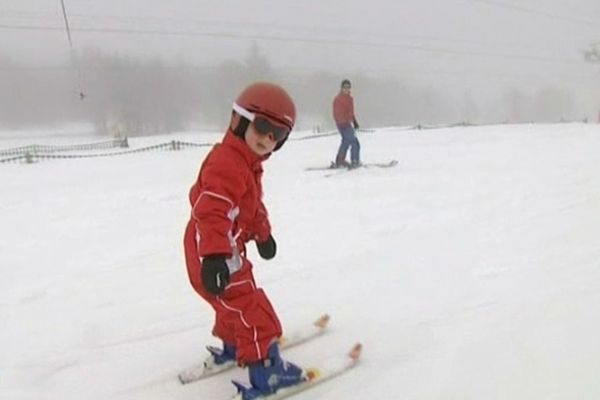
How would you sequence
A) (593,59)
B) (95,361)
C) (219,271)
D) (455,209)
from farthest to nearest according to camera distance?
(593,59) → (455,209) → (95,361) → (219,271)

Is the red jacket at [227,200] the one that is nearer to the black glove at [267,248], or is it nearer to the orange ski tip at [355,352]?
the black glove at [267,248]

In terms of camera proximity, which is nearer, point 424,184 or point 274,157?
point 424,184

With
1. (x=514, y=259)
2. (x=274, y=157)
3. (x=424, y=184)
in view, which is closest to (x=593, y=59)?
(x=274, y=157)

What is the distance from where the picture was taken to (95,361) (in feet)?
8.55

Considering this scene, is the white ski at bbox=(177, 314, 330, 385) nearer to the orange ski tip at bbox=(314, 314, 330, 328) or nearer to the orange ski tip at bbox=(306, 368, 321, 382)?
the orange ski tip at bbox=(314, 314, 330, 328)

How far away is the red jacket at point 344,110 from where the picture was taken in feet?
30.8

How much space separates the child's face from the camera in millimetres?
2096

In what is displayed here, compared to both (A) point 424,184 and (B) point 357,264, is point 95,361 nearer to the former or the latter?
(B) point 357,264

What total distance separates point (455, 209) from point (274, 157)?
22.4 feet

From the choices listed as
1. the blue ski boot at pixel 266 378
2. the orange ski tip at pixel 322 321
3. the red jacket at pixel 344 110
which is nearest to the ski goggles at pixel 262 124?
the blue ski boot at pixel 266 378

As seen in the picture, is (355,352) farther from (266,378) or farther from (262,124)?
(262,124)

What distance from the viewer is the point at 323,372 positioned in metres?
2.34

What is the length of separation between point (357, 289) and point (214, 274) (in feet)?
5.49

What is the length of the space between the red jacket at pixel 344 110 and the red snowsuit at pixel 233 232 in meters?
7.34
